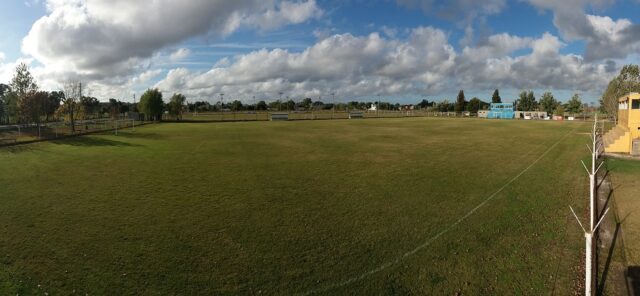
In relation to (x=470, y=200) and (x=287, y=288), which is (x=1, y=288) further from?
(x=470, y=200)

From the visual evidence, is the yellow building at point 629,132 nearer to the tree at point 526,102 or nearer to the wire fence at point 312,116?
the wire fence at point 312,116

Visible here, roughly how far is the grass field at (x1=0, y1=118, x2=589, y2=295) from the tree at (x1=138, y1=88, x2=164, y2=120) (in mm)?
66778

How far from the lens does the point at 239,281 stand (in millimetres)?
7391

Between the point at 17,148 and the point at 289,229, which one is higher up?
the point at 17,148

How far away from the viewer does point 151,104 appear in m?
82.7

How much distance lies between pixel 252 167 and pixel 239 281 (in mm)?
13022

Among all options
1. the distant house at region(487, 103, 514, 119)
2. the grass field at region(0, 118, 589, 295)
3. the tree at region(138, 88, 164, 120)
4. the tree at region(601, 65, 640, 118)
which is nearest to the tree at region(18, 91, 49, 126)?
the grass field at region(0, 118, 589, 295)

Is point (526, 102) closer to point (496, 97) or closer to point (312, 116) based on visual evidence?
point (496, 97)

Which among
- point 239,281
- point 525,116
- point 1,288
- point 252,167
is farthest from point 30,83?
point 525,116

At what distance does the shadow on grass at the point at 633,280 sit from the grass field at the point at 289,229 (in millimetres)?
989

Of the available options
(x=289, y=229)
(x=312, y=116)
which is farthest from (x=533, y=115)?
(x=289, y=229)

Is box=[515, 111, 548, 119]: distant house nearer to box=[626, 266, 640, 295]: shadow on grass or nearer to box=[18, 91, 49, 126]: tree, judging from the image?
box=[626, 266, 640, 295]: shadow on grass

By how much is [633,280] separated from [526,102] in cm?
15828

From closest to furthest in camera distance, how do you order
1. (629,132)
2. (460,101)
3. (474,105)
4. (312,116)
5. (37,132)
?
(629,132) < (37,132) < (312,116) < (460,101) < (474,105)
